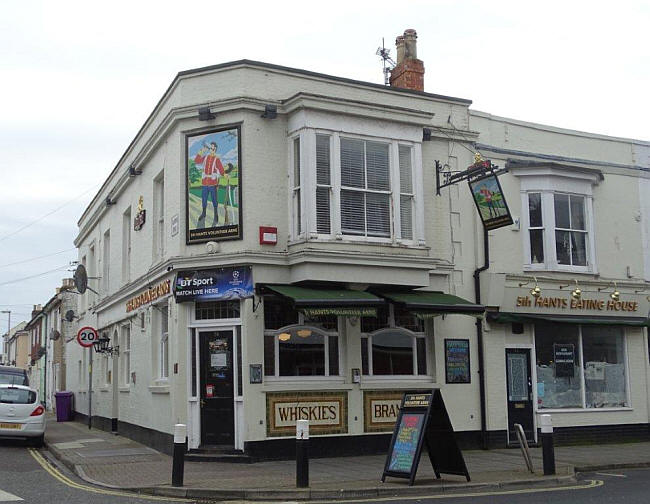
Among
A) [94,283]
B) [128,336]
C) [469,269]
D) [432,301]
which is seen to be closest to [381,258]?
[432,301]

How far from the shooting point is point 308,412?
16.0m

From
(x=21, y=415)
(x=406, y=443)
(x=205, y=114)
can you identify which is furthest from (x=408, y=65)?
(x=21, y=415)

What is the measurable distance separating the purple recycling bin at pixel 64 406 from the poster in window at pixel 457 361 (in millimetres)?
17467

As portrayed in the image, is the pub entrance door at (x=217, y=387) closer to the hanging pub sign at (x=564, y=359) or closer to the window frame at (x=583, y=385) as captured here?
the window frame at (x=583, y=385)

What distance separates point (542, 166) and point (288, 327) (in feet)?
24.2

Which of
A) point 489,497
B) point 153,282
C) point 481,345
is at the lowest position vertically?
point 489,497

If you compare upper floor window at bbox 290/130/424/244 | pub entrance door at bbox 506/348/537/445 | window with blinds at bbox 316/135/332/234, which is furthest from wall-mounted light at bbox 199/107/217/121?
pub entrance door at bbox 506/348/537/445

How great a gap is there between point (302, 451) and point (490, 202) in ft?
25.1

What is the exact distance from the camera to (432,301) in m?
16.6

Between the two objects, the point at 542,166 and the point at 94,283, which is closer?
the point at 542,166

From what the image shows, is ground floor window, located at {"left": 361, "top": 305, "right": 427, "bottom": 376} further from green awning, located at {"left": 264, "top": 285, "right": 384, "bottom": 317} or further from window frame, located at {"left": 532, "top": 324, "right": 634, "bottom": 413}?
window frame, located at {"left": 532, "top": 324, "right": 634, "bottom": 413}

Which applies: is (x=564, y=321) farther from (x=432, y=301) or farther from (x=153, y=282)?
(x=153, y=282)

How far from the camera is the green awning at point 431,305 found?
16250 mm

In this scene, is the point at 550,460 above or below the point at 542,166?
below
